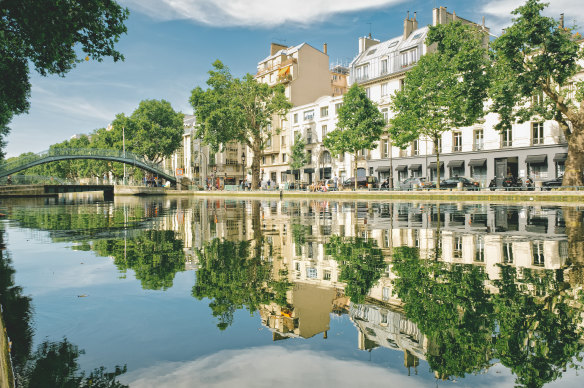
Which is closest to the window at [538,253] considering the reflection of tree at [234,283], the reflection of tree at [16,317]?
the reflection of tree at [234,283]

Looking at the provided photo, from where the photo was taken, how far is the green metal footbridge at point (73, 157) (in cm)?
4612

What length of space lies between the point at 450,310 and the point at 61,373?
9.62ft

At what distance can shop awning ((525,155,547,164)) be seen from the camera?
3741 centimetres

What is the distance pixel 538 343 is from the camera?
2.72m

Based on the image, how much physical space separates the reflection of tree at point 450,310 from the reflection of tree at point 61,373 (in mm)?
2005

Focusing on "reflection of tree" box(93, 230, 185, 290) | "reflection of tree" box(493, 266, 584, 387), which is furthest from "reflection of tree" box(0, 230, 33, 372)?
"reflection of tree" box(493, 266, 584, 387)

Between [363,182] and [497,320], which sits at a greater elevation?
[363,182]

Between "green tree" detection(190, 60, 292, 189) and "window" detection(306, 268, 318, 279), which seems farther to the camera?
"green tree" detection(190, 60, 292, 189)

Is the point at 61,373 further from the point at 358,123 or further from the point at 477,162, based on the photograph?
the point at 477,162

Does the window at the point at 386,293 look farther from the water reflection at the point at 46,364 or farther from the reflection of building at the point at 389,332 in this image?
the water reflection at the point at 46,364

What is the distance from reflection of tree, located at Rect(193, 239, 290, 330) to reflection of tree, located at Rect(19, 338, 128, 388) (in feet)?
3.13

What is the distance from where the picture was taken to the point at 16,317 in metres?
3.42

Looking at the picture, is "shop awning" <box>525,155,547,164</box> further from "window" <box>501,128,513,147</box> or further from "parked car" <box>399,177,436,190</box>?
"parked car" <box>399,177,436,190</box>

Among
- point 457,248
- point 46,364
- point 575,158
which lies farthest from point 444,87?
point 46,364
